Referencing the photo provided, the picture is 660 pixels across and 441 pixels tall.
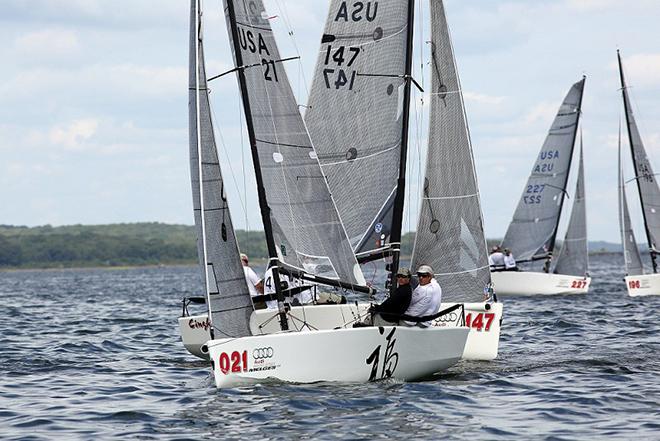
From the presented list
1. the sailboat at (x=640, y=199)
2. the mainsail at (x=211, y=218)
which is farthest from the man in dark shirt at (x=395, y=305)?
the sailboat at (x=640, y=199)

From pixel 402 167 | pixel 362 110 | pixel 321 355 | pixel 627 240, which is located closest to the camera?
pixel 321 355

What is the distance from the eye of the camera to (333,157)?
1955cm

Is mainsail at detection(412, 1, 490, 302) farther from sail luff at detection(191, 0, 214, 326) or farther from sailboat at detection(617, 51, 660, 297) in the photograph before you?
sailboat at detection(617, 51, 660, 297)

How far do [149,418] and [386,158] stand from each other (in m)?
7.13

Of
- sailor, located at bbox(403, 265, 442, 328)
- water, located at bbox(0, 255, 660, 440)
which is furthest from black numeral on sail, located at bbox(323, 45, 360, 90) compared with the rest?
water, located at bbox(0, 255, 660, 440)

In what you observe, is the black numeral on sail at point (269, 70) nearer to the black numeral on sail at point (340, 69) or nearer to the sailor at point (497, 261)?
the black numeral on sail at point (340, 69)

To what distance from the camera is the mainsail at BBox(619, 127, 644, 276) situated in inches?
1475

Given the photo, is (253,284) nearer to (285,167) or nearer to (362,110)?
(362,110)

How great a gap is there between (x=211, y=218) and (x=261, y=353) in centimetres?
202

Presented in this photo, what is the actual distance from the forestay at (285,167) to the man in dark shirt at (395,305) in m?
0.91

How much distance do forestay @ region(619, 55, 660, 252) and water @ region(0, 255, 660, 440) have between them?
601 inches

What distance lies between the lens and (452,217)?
19734 mm

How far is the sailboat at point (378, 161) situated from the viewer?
1878cm

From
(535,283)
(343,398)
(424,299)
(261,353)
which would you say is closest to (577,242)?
(535,283)
